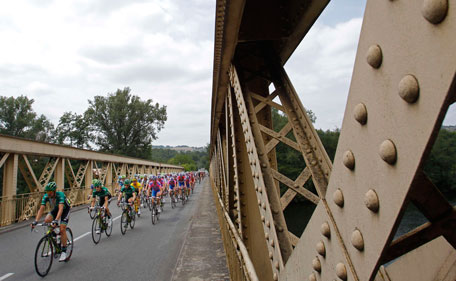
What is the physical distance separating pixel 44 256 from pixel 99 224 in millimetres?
2693

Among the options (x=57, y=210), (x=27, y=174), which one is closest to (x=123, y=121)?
(x=27, y=174)

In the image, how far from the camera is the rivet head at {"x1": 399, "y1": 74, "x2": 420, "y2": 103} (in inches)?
23.7

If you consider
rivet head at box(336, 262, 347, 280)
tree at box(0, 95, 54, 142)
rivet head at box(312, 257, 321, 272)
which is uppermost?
tree at box(0, 95, 54, 142)

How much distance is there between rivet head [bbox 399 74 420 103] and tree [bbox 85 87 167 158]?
57.8m

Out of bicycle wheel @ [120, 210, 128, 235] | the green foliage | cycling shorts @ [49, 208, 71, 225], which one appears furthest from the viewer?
the green foliage

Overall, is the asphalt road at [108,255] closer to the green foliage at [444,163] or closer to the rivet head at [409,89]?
the rivet head at [409,89]

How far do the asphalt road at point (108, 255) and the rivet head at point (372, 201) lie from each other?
217 inches

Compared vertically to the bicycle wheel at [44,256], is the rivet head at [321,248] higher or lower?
higher

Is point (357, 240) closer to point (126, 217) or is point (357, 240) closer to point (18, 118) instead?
point (126, 217)

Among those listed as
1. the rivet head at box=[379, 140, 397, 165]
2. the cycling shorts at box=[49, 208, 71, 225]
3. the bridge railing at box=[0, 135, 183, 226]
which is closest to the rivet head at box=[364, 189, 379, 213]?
the rivet head at box=[379, 140, 397, 165]

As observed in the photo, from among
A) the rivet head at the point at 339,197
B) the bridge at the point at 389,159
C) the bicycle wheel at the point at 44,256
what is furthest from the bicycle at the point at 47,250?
the rivet head at the point at 339,197

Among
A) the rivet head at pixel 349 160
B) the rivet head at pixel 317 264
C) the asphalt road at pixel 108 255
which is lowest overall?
the asphalt road at pixel 108 255

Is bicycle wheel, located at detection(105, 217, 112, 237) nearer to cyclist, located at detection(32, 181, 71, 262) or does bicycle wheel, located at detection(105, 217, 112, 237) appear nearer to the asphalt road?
the asphalt road

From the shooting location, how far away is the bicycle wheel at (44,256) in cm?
585
